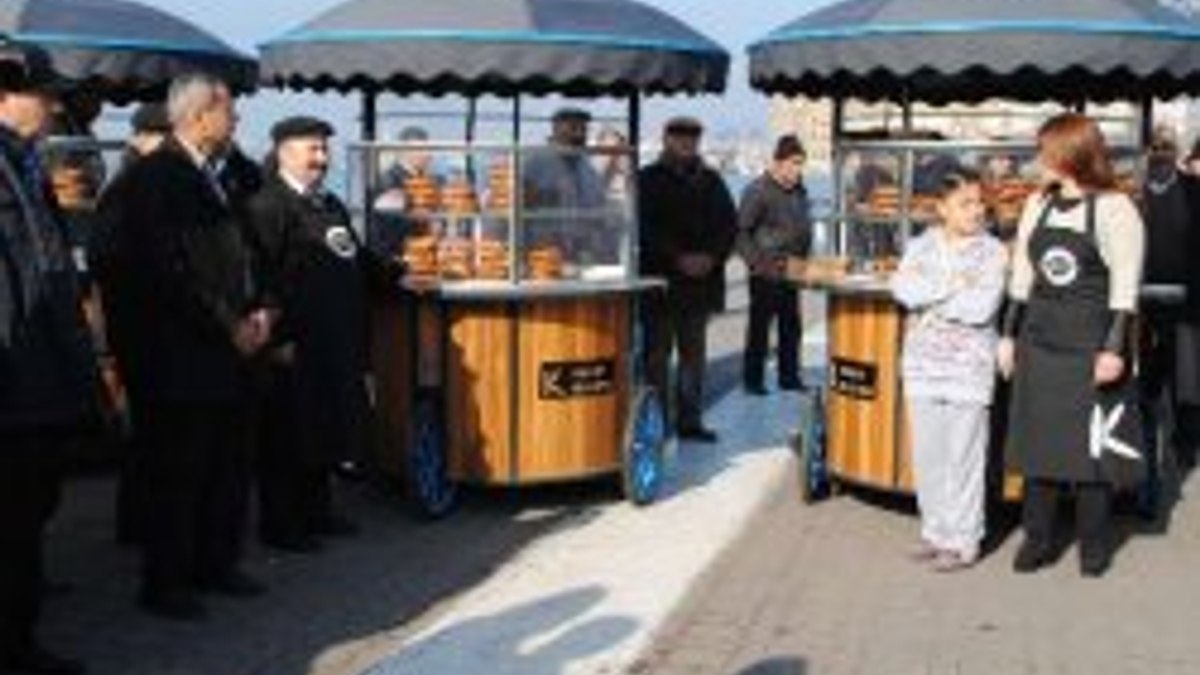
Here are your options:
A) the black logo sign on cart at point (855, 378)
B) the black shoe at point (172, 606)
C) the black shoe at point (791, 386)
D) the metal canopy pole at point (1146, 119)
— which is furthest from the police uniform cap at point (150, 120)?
the black shoe at point (791, 386)

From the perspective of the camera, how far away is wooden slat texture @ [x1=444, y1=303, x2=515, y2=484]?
872cm

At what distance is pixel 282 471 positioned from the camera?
26.9ft

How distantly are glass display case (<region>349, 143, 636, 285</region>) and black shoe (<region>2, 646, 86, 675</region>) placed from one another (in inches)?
122

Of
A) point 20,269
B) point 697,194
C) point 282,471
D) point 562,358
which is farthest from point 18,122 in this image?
point 697,194

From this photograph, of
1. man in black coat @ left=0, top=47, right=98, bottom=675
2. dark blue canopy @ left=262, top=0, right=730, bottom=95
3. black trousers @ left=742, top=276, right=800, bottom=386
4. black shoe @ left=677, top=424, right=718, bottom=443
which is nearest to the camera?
man in black coat @ left=0, top=47, right=98, bottom=675

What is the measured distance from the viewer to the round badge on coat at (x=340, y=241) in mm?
8062

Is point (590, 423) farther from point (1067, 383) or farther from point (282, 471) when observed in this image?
point (1067, 383)

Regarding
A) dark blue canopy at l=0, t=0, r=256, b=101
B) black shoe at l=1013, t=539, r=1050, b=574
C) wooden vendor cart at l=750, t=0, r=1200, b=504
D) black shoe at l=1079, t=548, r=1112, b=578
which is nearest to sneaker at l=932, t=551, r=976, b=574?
black shoe at l=1013, t=539, r=1050, b=574

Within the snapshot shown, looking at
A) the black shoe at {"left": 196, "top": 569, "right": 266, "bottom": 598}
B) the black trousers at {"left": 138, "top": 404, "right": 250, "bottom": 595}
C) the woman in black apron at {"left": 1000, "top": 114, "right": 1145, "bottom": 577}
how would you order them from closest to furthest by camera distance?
the black trousers at {"left": 138, "top": 404, "right": 250, "bottom": 595}, the black shoe at {"left": 196, "top": 569, "right": 266, "bottom": 598}, the woman in black apron at {"left": 1000, "top": 114, "right": 1145, "bottom": 577}

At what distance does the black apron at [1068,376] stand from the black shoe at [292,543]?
2.93 metres

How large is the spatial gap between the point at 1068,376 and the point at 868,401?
55.1 inches

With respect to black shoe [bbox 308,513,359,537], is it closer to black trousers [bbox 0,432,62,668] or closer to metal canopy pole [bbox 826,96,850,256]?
black trousers [bbox 0,432,62,668]

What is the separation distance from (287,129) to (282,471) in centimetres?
144

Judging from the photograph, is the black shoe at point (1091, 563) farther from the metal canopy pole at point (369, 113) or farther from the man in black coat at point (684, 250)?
the metal canopy pole at point (369, 113)
